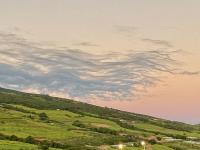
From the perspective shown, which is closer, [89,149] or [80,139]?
[89,149]

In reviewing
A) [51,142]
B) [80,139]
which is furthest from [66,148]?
[80,139]

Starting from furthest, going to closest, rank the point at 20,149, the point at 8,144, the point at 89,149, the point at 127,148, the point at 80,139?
the point at 80,139 → the point at 127,148 → the point at 89,149 → the point at 8,144 → the point at 20,149

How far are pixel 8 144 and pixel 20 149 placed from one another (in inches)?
440

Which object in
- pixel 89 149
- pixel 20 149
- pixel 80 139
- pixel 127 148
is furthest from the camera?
pixel 80 139

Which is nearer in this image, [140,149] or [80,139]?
[140,149]

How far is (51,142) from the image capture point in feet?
590

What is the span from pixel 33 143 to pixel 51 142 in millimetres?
7118

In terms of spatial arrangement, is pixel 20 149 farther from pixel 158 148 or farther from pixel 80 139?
pixel 158 148

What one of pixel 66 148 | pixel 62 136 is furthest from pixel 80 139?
pixel 66 148

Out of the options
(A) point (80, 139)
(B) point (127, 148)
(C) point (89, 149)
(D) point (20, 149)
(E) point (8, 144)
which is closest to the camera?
(D) point (20, 149)

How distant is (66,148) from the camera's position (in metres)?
174

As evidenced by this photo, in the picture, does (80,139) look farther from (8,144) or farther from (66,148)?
(8,144)

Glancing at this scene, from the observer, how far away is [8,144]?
6156 inches

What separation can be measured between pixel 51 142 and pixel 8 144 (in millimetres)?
26301
